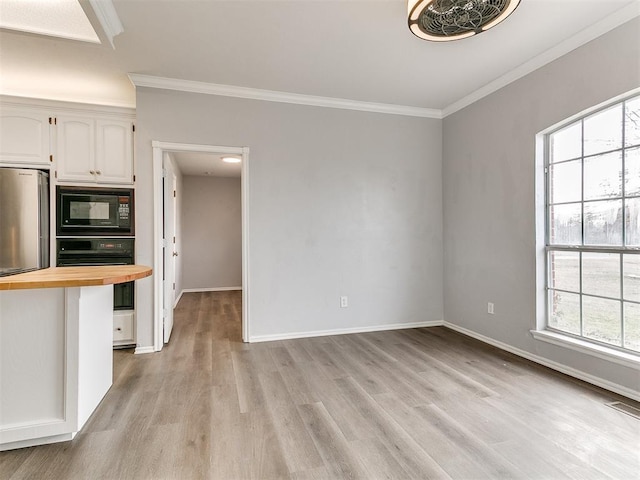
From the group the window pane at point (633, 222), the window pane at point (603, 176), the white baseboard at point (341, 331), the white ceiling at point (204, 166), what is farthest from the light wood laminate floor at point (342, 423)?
the white ceiling at point (204, 166)

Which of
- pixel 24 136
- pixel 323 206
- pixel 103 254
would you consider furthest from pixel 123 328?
pixel 323 206

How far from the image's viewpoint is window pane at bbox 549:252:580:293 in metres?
2.74

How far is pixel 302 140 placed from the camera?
12.0 ft

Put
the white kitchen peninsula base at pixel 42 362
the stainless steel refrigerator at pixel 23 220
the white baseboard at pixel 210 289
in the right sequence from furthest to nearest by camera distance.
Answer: the white baseboard at pixel 210 289 < the stainless steel refrigerator at pixel 23 220 < the white kitchen peninsula base at pixel 42 362

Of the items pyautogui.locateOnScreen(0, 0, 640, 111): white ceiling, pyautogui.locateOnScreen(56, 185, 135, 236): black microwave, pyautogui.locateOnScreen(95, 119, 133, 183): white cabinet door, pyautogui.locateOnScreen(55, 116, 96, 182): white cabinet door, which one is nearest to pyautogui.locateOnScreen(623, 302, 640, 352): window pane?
pyautogui.locateOnScreen(0, 0, 640, 111): white ceiling

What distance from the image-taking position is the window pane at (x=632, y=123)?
7.58 feet

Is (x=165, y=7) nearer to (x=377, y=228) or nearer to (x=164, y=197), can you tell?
(x=164, y=197)

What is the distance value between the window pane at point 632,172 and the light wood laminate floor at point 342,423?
150 centimetres

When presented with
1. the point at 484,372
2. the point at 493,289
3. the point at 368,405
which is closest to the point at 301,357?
the point at 368,405

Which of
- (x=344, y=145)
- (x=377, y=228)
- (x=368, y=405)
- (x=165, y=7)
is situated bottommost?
(x=368, y=405)

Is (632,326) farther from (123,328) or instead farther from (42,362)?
(123,328)

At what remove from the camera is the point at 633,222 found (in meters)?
2.33

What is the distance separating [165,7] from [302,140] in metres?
1.76

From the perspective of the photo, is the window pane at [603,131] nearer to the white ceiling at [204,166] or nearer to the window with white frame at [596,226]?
the window with white frame at [596,226]
